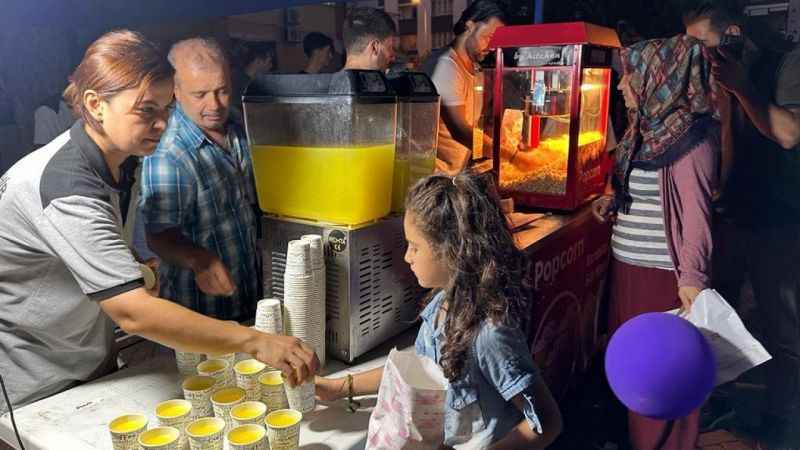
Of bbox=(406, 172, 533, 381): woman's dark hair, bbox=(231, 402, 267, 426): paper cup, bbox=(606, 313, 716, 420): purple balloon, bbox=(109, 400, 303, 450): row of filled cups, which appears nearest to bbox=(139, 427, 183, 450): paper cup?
bbox=(109, 400, 303, 450): row of filled cups

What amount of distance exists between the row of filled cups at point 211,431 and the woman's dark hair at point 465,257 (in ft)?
1.04

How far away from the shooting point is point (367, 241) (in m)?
1.42

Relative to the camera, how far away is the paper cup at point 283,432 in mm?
1048

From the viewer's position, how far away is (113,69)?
1191mm

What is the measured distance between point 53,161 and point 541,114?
4.68 ft

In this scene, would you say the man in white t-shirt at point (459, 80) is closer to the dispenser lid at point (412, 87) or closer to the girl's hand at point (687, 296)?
the dispenser lid at point (412, 87)

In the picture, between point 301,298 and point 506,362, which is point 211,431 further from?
point 506,362

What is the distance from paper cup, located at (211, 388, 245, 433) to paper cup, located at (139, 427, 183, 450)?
0.09 meters

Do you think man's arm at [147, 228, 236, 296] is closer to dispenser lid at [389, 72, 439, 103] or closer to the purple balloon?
dispenser lid at [389, 72, 439, 103]

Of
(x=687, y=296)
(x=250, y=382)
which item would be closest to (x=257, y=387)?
(x=250, y=382)

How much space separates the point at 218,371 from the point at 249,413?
0.17 metres

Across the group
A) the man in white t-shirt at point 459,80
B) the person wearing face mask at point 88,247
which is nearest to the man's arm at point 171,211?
the person wearing face mask at point 88,247

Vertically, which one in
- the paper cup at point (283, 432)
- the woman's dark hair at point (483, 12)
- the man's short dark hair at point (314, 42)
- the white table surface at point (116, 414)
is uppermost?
the woman's dark hair at point (483, 12)

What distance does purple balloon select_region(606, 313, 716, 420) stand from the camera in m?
1.31
